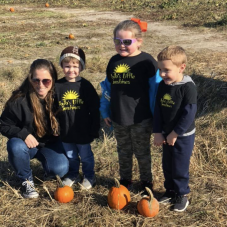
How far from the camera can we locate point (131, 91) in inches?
126

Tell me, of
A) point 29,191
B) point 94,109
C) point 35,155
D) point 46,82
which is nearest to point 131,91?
point 94,109

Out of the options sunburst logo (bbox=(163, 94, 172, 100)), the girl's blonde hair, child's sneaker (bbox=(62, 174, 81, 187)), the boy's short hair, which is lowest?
child's sneaker (bbox=(62, 174, 81, 187))

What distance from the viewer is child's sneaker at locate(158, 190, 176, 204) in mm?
3383

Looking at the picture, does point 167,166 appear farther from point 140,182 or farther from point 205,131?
point 205,131

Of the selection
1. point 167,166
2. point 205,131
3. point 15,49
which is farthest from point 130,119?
point 15,49

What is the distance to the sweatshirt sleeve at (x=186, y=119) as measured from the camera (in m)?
2.83

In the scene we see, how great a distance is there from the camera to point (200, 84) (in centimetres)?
624

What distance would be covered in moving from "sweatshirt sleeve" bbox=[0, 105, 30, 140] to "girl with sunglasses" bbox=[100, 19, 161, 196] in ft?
2.99

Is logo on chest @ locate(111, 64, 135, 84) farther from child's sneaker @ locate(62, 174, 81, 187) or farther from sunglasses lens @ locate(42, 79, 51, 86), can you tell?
child's sneaker @ locate(62, 174, 81, 187)

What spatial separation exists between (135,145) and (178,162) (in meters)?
0.51

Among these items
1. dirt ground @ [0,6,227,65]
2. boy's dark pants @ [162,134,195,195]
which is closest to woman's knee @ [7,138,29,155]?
boy's dark pants @ [162,134,195,195]

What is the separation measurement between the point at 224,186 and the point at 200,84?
2942 mm

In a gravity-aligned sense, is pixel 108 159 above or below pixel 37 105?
below

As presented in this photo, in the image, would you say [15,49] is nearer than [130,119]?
No
